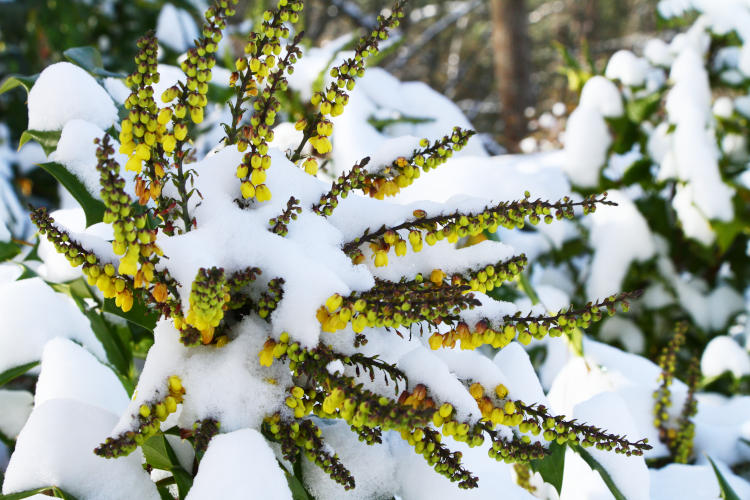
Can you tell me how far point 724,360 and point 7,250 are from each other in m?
1.62

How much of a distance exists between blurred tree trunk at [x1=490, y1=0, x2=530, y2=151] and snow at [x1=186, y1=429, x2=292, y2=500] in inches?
166

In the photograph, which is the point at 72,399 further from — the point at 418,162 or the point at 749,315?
the point at 749,315

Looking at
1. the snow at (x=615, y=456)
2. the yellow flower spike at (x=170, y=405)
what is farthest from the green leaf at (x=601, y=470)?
the yellow flower spike at (x=170, y=405)

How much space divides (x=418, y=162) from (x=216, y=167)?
24cm

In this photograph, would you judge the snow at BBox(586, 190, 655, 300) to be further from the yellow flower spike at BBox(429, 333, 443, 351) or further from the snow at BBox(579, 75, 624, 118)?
the yellow flower spike at BBox(429, 333, 443, 351)

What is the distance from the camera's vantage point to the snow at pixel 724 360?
1520 millimetres

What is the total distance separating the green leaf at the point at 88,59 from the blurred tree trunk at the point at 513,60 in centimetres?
372

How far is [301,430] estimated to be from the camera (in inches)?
27.0

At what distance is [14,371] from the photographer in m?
0.90

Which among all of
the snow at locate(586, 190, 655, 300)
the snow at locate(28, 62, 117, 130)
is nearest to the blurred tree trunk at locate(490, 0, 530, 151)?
the snow at locate(586, 190, 655, 300)

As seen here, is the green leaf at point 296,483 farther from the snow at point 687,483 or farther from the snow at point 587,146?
the snow at point 587,146

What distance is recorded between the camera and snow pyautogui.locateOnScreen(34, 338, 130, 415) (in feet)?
2.68

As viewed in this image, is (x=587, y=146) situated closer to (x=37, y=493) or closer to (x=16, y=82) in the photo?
(x=16, y=82)

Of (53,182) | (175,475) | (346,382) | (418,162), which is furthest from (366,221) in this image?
(53,182)
